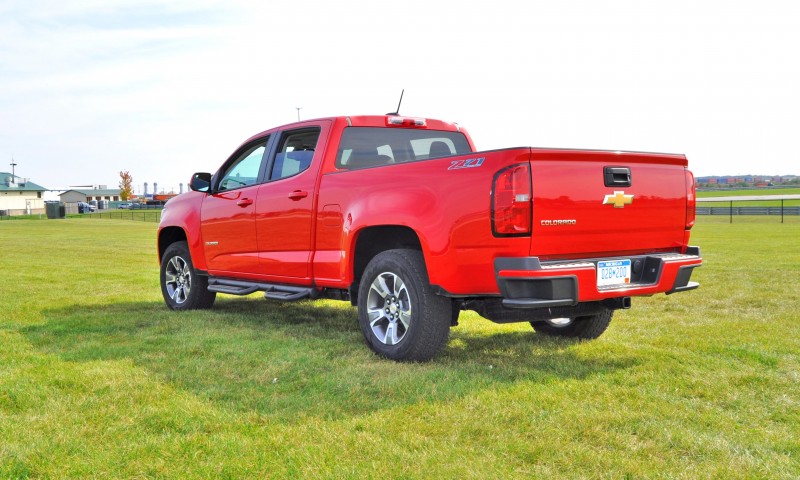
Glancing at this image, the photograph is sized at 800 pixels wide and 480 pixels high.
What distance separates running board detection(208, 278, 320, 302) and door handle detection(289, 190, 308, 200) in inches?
32.8

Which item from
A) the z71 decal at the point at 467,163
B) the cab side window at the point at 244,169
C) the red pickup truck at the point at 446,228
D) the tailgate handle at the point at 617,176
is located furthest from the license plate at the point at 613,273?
the cab side window at the point at 244,169

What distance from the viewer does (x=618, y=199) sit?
5133 mm

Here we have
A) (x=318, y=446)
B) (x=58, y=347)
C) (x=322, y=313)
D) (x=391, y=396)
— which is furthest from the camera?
(x=322, y=313)

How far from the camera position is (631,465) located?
3418 millimetres

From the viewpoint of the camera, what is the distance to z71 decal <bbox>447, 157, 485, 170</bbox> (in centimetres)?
486

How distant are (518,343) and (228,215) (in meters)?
3.39

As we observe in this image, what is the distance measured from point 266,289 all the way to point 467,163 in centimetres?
303

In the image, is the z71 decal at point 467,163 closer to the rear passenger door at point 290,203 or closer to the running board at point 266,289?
the rear passenger door at point 290,203

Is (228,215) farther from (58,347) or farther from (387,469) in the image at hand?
(387,469)

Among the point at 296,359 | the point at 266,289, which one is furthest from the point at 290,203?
the point at 296,359

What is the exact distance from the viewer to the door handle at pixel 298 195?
6.51 meters

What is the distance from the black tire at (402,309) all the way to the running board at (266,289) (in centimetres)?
88

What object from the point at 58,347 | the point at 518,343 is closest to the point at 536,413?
the point at 518,343

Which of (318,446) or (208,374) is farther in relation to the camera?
(208,374)
